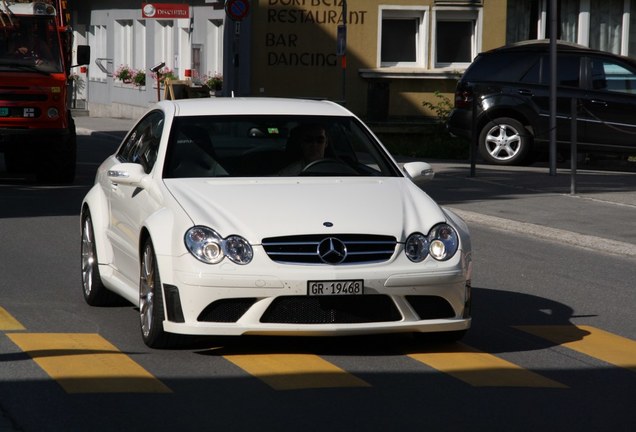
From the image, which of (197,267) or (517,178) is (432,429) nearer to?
(197,267)

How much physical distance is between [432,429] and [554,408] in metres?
0.79

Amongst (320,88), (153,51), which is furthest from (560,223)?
(153,51)

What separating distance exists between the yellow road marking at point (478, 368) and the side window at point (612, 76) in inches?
639

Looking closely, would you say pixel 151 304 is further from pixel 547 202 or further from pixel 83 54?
pixel 83 54

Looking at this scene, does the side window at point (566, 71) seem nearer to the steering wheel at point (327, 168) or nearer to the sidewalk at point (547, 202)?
the sidewalk at point (547, 202)

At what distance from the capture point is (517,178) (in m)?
21.5

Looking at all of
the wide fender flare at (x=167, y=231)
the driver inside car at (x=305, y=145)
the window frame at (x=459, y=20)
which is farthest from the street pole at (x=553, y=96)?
the wide fender flare at (x=167, y=231)

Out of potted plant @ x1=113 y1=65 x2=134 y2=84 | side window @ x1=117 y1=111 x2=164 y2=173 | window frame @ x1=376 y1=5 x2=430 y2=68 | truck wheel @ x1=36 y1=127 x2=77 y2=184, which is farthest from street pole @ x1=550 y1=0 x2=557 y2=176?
potted plant @ x1=113 y1=65 x2=134 y2=84

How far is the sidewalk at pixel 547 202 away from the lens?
49.4 feet

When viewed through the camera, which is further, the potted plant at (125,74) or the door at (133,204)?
the potted plant at (125,74)

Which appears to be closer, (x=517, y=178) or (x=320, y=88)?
(x=517, y=178)

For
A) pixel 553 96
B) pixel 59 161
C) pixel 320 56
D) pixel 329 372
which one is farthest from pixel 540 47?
pixel 329 372

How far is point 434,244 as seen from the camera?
8.45 meters

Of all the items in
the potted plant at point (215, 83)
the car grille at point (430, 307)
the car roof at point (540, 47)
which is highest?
the car roof at point (540, 47)
